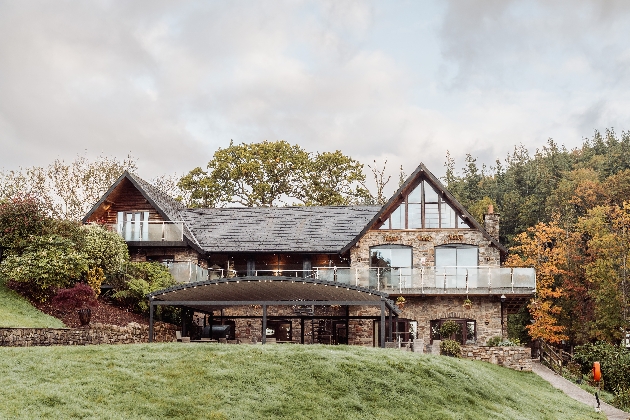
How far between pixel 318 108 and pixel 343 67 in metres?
6.84

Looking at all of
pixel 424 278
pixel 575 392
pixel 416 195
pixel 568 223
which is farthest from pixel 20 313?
pixel 568 223

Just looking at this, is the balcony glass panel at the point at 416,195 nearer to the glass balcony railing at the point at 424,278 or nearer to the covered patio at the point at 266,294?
the glass balcony railing at the point at 424,278

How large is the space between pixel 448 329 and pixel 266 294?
1064 centimetres

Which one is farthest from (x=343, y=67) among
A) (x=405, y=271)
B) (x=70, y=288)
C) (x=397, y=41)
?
(x=70, y=288)

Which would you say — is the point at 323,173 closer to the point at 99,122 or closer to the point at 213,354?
the point at 99,122

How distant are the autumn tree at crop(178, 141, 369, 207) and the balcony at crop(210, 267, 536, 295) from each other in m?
19.7

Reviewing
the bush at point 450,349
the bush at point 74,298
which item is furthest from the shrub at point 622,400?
the bush at point 74,298

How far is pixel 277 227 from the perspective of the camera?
38.0 metres

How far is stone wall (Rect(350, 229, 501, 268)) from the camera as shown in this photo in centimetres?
3441

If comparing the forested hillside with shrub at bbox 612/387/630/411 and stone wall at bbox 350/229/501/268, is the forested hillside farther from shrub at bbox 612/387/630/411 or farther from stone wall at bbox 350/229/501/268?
shrub at bbox 612/387/630/411

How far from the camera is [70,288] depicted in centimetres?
2817

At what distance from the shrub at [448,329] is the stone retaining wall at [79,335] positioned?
1185 centimetres

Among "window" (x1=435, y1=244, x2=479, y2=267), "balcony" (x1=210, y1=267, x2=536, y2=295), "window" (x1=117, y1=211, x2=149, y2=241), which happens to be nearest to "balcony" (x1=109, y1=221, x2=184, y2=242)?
"window" (x1=117, y1=211, x2=149, y2=241)

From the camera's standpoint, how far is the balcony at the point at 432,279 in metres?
32.8
